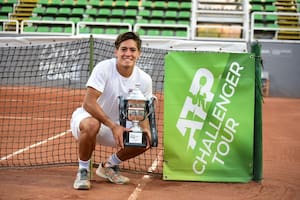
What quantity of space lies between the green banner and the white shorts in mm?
661

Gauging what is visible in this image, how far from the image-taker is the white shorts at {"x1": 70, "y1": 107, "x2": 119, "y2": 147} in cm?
490

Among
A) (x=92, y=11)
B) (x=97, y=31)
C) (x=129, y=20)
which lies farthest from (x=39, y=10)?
(x=129, y=20)

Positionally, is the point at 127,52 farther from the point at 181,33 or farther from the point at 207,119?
the point at 181,33

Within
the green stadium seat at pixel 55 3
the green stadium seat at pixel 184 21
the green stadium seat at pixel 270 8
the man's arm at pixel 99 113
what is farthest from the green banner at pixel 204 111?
the green stadium seat at pixel 55 3

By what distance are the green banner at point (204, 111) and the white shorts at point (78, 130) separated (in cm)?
66

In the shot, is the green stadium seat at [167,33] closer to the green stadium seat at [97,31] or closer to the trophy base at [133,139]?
the green stadium seat at [97,31]

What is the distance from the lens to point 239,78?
17.5ft

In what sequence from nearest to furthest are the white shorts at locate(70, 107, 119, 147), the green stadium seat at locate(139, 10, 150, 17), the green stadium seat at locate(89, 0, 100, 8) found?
the white shorts at locate(70, 107, 119, 147) < the green stadium seat at locate(139, 10, 150, 17) < the green stadium seat at locate(89, 0, 100, 8)

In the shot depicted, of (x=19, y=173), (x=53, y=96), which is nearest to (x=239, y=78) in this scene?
(x=19, y=173)

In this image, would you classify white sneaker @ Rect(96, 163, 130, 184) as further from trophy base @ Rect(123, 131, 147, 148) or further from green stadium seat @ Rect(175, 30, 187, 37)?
green stadium seat @ Rect(175, 30, 187, 37)

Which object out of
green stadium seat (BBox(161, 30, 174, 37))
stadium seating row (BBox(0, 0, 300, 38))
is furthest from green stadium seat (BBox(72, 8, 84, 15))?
green stadium seat (BBox(161, 30, 174, 37))

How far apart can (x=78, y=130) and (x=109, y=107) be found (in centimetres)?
46

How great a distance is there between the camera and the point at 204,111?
210 inches

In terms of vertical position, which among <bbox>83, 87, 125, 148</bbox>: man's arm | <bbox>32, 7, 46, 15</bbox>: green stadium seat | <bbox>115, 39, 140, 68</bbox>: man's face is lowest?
<bbox>83, 87, 125, 148</bbox>: man's arm
